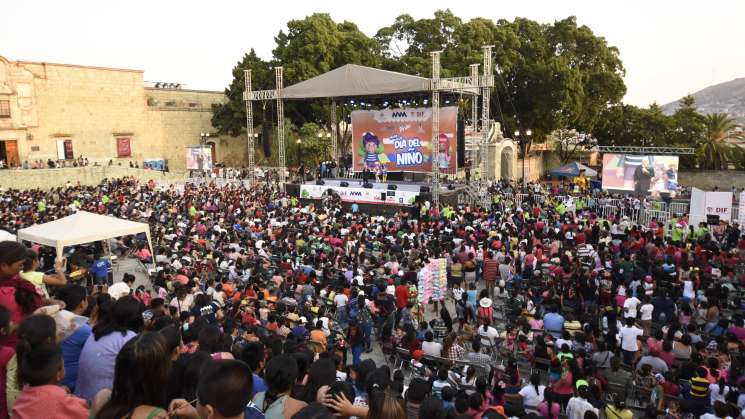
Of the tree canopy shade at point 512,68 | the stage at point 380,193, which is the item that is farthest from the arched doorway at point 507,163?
the stage at point 380,193

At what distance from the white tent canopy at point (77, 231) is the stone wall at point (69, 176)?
813 inches

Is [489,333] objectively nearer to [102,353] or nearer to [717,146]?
[102,353]

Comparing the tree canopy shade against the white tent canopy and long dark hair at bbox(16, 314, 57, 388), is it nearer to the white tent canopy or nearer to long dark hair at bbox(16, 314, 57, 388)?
the white tent canopy

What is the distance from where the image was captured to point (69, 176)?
104 ft

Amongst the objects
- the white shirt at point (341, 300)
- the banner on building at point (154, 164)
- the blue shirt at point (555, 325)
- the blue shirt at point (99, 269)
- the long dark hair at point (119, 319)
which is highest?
the banner on building at point (154, 164)

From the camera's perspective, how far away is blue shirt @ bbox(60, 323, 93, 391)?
407 cm

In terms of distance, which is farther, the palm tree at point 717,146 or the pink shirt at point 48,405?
the palm tree at point 717,146

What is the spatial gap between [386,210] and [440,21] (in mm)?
19892

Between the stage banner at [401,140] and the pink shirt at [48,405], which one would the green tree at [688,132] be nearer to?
the stage banner at [401,140]

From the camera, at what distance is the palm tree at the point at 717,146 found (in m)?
36.8

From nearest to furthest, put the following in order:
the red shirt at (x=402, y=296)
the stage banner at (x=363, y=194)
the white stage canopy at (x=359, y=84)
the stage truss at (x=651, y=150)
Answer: the red shirt at (x=402, y=296) < the stage banner at (x=363, y=194) < the white stage canopy at (x=359, y=84) < the stage truss at (x=651, y=150)

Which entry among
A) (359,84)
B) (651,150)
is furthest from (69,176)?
(651,150)

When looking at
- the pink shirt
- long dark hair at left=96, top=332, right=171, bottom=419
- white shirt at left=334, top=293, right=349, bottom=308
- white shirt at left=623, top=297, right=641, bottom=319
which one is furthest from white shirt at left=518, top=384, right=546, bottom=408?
the pink shirt

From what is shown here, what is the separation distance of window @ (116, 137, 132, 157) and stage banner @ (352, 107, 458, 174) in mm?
19014
